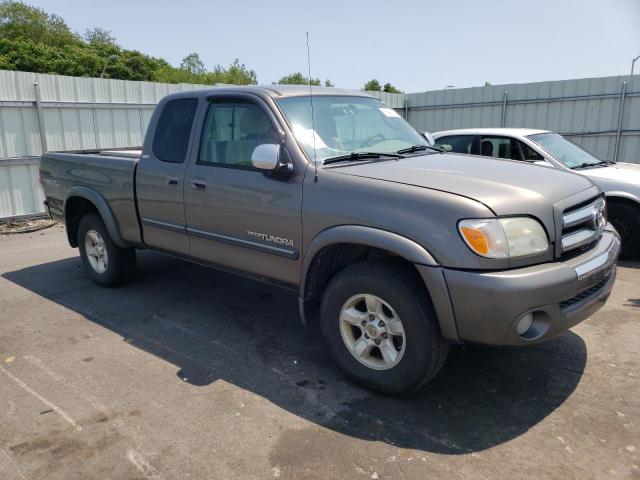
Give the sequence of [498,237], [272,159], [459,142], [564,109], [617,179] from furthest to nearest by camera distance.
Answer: [564,109]
[459,142]
[617,179]
[272,159]
[498,237]

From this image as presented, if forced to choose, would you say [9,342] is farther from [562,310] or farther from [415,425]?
[562,310]

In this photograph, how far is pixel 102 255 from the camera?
5.73 m

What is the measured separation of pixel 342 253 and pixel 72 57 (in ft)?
173

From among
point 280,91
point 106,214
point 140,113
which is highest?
point 280,91

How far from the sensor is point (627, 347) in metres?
4.08

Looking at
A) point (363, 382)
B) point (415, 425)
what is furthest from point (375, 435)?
point (363, 382)

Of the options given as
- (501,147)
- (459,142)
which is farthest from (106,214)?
(501,147)

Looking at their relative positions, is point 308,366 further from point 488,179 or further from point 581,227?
point 581,227

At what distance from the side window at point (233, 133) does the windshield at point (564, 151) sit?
4635 millimetres

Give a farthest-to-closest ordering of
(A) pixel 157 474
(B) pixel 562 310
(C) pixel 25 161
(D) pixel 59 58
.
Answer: (D) pixel 59 58
(C) pixel 25 161
(B) pixel 562 310
(A) pixel 157 474

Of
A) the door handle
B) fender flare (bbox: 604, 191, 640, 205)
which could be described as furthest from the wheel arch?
fender flare (bbox: 604, 191, 640, 205)

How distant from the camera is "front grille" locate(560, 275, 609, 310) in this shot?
3.02 metres

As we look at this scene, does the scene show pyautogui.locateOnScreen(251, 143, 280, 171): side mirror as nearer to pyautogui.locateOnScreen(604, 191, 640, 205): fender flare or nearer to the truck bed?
the truck bed

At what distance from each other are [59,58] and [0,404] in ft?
167
